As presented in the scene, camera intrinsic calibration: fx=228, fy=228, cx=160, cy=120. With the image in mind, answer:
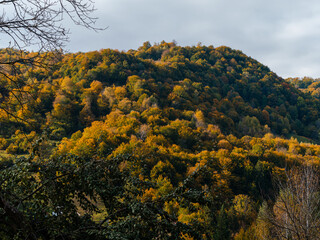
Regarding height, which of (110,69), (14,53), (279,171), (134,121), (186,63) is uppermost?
(186,63)

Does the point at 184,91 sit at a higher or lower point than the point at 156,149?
higher

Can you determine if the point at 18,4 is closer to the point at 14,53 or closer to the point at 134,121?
the point at 14,53

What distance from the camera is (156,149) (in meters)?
32.3

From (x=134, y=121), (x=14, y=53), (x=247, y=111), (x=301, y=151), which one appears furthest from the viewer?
(x=247, y=111)

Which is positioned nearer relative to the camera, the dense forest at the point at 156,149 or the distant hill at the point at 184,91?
the dense forest at the point at 156,149

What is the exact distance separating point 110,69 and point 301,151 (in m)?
52.2

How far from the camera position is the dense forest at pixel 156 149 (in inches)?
141

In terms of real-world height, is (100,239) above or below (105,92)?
below

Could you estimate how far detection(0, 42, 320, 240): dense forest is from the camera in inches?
141

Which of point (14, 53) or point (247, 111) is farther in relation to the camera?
point (247, 111)

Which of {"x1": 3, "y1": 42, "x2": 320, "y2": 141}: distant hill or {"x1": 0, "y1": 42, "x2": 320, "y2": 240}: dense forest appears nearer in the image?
{"x1": 0, "y1": 42, "x2": 320, "y2": 240}: dense forest

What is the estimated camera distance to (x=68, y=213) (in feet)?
13.7

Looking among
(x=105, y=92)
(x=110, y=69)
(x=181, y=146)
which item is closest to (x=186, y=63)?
(x=110, y=69)

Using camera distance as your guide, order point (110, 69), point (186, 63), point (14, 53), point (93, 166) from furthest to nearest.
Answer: point (186, 63)
point (110, 69)
point (93, 166)
point (14, 53)
